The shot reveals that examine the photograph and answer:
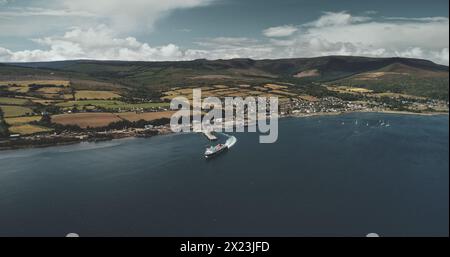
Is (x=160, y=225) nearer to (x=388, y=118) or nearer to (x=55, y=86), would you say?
(x=388, y=118)

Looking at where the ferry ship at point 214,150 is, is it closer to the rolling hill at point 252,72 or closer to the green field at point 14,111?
the green field at point 14,111

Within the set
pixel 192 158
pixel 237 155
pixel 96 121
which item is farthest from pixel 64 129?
pixel 237 155

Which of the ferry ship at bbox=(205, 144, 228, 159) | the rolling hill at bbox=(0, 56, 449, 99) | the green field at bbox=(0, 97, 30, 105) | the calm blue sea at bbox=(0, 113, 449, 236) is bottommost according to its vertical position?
the calm blue sea at bbox=(0, 113, 449, 236)

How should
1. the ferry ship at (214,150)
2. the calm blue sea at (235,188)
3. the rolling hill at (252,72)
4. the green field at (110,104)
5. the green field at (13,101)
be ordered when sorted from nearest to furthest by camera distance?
the calm blue sea at (235,188)
the ferry ship at (214,150)
the green field at (13,101)
the green field at (110,104)
the rolling hill at (252,72)

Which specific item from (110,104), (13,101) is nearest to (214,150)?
(110,104)
